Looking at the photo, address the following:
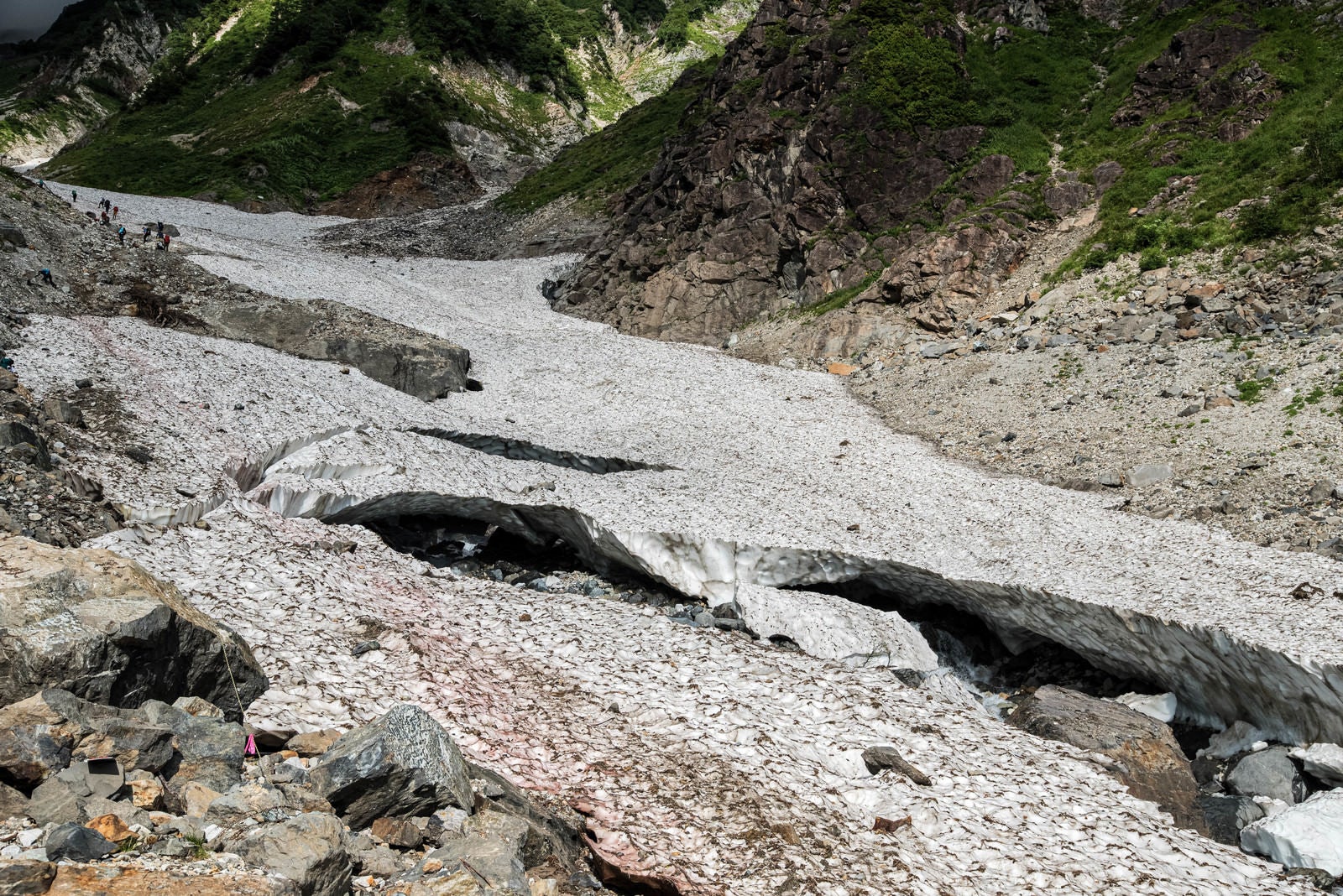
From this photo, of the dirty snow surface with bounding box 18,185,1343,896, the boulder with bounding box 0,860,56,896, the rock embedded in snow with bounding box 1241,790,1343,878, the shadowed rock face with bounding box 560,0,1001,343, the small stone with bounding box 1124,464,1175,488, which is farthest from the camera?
the shadowed rock face with bounding box 560,0,1001,343

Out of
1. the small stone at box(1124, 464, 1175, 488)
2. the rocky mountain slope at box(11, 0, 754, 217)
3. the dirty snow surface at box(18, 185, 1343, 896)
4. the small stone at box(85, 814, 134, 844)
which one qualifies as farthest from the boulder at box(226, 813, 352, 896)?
the rocky mountain slope at box(11, 0, 754, 217)

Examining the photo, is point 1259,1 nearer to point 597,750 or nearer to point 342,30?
point 597,750

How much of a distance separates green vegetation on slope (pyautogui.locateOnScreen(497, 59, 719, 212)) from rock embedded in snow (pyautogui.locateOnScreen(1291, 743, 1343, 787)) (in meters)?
57.5

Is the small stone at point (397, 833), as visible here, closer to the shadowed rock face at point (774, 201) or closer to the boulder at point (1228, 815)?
the boulder at point (1228, 815)

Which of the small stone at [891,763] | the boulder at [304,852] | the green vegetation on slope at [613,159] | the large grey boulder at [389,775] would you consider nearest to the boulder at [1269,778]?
the small stone at [891,763]

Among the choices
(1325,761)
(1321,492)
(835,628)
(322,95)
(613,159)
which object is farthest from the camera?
(322,95)

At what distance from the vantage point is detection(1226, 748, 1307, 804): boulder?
10172 mm

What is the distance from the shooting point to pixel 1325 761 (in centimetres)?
1002

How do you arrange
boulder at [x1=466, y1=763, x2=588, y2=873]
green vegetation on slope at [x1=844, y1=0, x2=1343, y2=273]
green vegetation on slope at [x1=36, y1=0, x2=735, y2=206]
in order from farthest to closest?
green vegetation on slope at [x1=36, y1=0, x2=735, y2=206] → green vegetation on slope at [x1=844, y1=0, x2=1343, y2=273] → boulder at [x1=466, y1=763, x2=588, y2=873]

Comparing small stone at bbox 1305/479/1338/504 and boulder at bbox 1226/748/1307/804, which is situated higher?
small stone at bbox 1305/479/1338/504

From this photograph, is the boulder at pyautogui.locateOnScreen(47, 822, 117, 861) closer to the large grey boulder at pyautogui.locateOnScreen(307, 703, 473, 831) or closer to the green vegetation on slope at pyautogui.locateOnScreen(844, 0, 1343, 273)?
the large grey boulder at pyautogui.locateOnScreen(307, 703, 473, 831)

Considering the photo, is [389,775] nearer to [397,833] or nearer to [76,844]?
[397,833]

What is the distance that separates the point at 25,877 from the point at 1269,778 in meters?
13.2

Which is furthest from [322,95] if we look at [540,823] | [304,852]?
A: [304,852]
